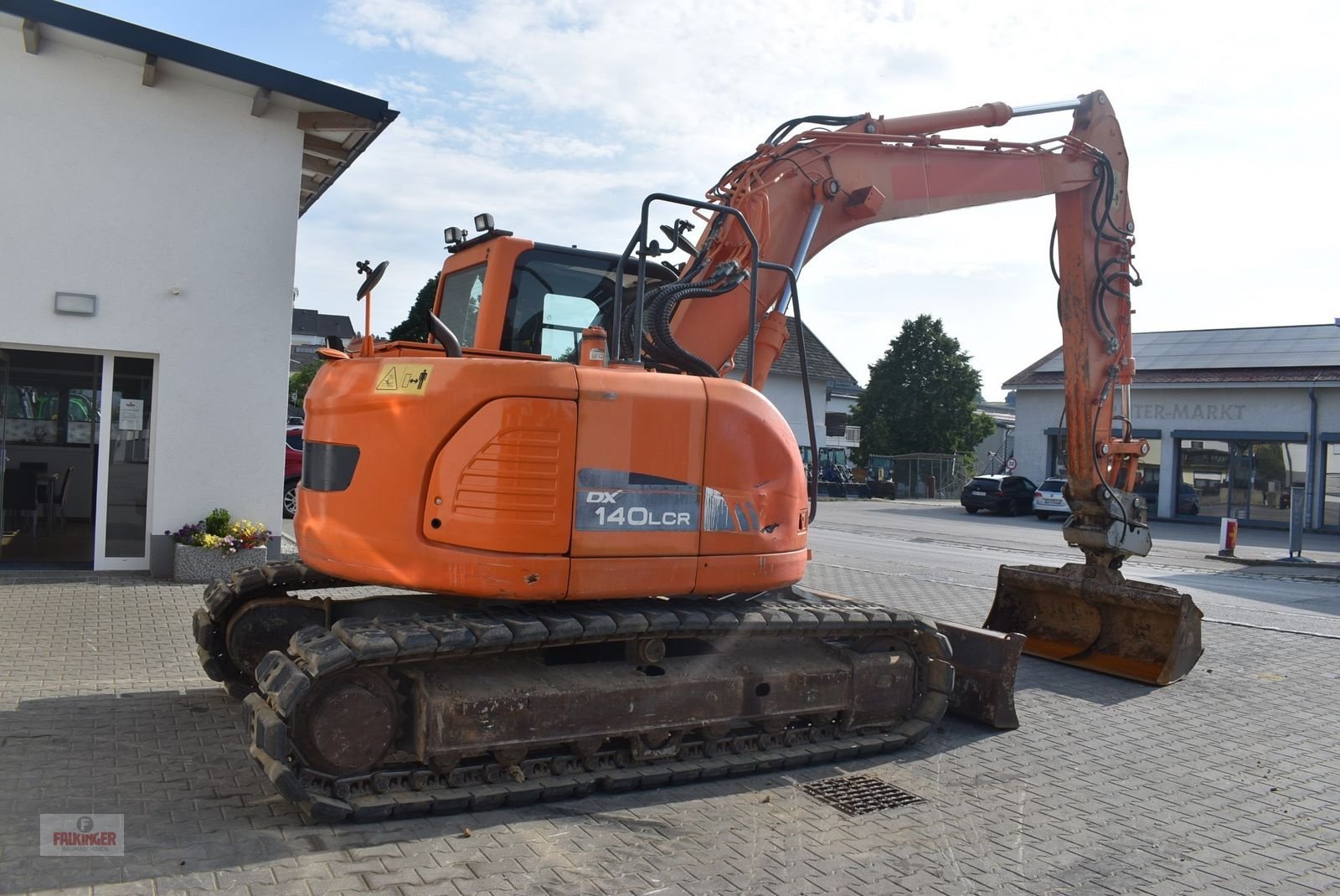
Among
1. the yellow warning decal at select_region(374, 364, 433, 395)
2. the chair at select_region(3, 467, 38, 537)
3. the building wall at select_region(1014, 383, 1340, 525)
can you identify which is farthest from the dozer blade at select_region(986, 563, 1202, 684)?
the building wall at select_region(1014, 383, 1340, 525)

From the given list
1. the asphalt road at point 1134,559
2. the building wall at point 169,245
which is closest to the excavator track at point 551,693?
the building wall at point 169,245

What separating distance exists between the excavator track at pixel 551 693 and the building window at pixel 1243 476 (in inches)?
1184

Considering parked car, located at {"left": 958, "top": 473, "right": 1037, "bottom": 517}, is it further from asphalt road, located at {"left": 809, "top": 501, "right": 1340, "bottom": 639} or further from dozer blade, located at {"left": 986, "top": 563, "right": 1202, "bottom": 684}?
dozer blade, located at {"left": 986, "top": 563, "right": 1202, "bottom": 684}

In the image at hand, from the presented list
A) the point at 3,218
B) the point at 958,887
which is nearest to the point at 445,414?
the point at 958,887

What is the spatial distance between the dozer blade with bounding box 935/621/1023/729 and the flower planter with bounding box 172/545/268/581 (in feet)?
24.3

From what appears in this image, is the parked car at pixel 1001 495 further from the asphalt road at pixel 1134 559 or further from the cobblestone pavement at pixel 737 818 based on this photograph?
the cobblestone pavement at pixel 737 818

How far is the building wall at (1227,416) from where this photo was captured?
101 ft

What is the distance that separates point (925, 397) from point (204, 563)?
37.7 m

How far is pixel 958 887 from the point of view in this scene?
4438 mm

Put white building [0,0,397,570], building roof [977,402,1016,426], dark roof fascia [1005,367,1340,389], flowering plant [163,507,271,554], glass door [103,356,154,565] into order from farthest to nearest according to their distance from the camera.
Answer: building roof [977,402,1016,426] < dark roof fascia [1005,367,1340,389] < glass door [103,356,154,565] < flowering plant [163,507,271,554] < white building [0,0,397,570]

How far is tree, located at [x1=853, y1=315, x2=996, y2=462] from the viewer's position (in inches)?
1777

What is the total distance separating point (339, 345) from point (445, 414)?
1.69 metres

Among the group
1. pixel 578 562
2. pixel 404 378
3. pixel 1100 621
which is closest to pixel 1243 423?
pixel 1100 621

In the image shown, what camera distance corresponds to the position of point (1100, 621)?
9.13 metres
